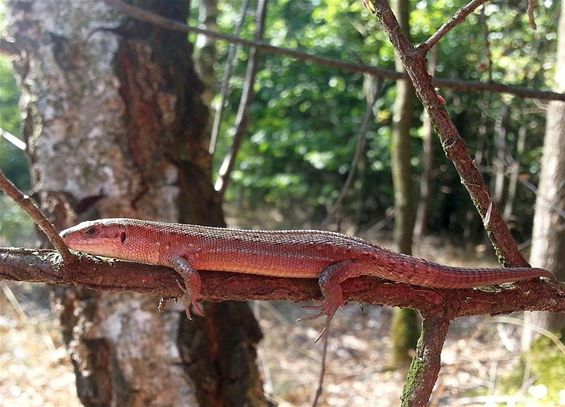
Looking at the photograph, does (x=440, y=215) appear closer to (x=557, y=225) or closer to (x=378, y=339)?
(x=378, y=339)

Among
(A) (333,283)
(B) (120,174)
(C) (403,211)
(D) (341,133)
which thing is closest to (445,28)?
(A) (333,283)

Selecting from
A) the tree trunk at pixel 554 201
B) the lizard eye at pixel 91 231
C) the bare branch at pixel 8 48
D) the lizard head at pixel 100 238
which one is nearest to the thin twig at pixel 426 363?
the lizard head at pixel 100 238

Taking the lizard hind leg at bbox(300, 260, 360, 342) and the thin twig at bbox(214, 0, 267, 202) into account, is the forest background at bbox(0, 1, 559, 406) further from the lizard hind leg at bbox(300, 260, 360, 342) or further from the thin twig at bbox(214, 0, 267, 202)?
the lizard hind leg at bbox(300, 260, 360, 342)

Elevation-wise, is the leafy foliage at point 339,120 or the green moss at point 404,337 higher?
the leafy foliage at point 339,120

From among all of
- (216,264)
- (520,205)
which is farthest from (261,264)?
(520,205)

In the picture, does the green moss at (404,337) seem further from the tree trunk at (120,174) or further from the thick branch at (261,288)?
the thick branch at (261,288)

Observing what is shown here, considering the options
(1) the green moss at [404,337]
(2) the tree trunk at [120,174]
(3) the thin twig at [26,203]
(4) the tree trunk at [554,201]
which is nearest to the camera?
(3) the thin twig at [26,203]

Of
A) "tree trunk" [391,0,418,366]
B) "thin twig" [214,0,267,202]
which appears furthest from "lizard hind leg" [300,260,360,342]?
"tree trunk" [391,0,418,366]
